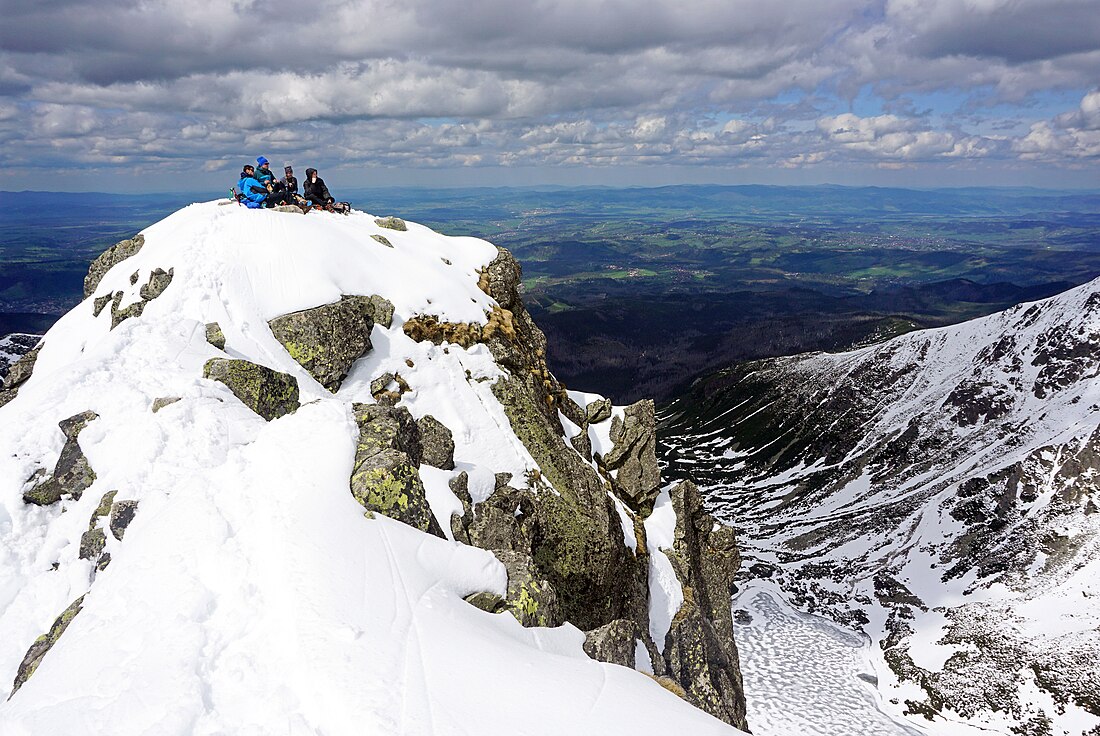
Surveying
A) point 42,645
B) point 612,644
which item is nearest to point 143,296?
point 42,645

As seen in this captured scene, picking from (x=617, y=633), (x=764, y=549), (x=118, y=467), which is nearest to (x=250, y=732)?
(x=617, y=633)

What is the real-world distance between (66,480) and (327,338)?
13076 millimetres

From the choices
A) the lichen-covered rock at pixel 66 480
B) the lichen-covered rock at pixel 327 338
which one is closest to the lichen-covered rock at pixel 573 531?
the lichen-covered rock at pixel 327 338

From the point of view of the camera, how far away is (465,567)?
15961 mm

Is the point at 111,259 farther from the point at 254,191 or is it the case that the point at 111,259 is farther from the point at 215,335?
the point at 215,335

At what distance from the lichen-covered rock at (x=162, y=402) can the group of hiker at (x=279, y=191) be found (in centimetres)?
2099

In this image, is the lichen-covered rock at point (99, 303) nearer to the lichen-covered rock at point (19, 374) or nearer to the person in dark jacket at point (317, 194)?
the lichen-covered rock at point (19, 374)

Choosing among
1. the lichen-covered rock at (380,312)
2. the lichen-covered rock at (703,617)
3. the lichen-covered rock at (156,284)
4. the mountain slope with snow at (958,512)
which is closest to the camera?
the lichen-covered rock at (703,617)

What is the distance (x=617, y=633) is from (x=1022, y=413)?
17264 centimetres

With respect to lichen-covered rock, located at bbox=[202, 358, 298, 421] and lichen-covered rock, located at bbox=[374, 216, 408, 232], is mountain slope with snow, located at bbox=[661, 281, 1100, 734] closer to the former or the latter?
lichen-covered rock, located at bbox=[374, 216, 408, 232]

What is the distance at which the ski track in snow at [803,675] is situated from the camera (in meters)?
62.2

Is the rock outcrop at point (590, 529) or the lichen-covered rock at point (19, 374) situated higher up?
the lichen-covered rock at point (19, 374)

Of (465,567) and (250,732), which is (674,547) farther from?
(250,732)

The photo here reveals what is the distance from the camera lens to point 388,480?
662 inches
